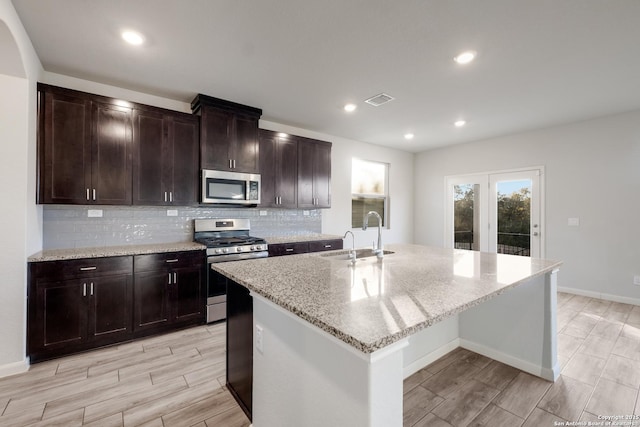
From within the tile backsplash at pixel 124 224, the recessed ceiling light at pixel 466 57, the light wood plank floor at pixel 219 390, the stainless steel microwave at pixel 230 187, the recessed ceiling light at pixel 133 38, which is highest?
the recessed ceiling light at pixel 133 38

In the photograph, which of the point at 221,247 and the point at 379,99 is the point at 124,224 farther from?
the point at 379,99

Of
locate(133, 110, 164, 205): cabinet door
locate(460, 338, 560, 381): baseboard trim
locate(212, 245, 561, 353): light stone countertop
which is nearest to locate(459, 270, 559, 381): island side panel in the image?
locate(460, 338, 560, 381): baseboard trim

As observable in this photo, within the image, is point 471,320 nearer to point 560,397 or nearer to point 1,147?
point 560,397

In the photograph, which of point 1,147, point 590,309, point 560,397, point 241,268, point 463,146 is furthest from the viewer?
point 463,146

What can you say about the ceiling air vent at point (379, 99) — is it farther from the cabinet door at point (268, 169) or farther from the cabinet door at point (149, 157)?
the cabinet door at point (149, 157)

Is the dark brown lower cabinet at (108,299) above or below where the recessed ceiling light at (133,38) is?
below

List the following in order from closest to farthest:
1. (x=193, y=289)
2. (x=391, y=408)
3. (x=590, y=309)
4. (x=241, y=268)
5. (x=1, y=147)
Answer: (x=391, y=408)
(x=241, y=268)
(x=1, y=147)
(x=193, y=289)
(x=590, y=309)

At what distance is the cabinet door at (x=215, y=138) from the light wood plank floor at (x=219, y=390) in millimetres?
2003

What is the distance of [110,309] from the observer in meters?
2.69

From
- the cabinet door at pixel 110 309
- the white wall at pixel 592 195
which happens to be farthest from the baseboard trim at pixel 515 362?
the cabinet door at pixel 110 309

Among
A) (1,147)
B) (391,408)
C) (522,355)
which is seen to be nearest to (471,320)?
(522,355)

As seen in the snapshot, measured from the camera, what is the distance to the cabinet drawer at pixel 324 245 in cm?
418

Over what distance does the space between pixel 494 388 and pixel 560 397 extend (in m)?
0.41

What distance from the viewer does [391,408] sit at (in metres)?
0.94
